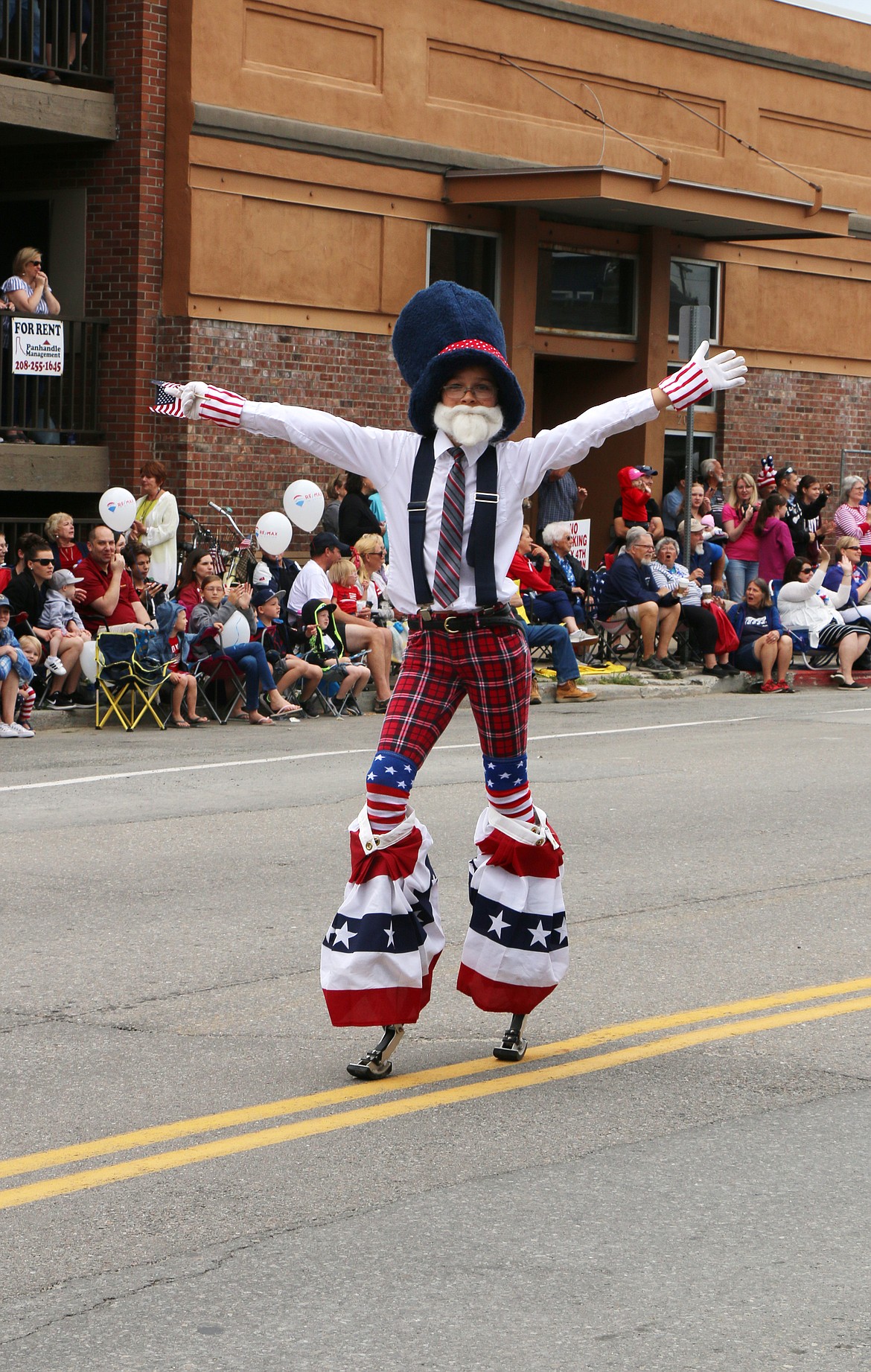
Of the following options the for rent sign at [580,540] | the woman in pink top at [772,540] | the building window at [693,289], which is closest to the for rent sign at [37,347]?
the for rent sign at [580,540]

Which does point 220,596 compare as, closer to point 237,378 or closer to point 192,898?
point 237,378

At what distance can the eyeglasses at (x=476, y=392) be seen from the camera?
5.55 meters

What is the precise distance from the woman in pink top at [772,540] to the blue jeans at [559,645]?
13.0 feet

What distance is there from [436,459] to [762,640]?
43.7 ft

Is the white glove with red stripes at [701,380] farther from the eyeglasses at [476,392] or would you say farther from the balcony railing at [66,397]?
the balcony railing at [66,397]

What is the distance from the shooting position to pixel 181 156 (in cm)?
1805

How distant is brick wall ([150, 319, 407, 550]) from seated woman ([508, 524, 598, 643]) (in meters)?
2.78

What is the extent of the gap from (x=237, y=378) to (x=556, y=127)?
5.59 meters

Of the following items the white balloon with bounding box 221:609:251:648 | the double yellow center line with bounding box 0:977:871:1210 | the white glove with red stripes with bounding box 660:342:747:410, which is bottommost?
the double yellow center line with bounding box 0:977:871:1210

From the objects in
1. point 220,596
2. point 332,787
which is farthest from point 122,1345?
point 220,596

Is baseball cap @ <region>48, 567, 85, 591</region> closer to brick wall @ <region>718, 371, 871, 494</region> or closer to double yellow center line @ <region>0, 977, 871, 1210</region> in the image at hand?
double yellow center line @ <region>0, 977, 871, 1210</region>

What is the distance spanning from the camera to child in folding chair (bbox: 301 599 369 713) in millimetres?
15367

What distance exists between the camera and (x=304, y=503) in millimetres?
17562

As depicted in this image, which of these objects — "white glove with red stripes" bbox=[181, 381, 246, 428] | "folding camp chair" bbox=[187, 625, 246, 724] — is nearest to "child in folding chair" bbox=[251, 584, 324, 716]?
"folding camp chair" bbox=[187, 625, 246, 724]
